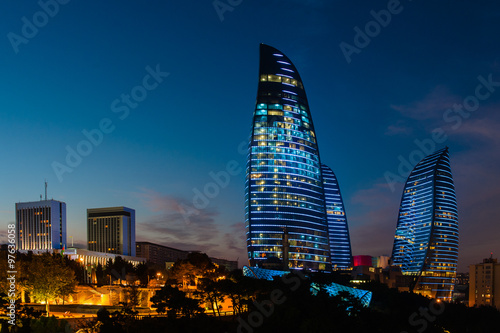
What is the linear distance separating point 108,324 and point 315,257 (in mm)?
121805

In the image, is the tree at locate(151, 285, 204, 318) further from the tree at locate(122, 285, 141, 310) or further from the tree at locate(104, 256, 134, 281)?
the tree at locate(104, 256, 134, 281)

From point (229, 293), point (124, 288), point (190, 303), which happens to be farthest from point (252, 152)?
point (190, 303)

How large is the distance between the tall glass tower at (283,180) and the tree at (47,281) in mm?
85014

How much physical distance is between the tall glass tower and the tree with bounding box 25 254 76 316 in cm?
8501

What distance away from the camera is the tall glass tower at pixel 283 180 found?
542 ft

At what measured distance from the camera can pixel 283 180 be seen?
170 m

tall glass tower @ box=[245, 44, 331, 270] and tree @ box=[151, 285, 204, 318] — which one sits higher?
tall glass tower @ box=[245, 44, 331, 270]

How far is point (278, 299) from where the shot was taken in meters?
71.9

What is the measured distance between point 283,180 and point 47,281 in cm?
9811

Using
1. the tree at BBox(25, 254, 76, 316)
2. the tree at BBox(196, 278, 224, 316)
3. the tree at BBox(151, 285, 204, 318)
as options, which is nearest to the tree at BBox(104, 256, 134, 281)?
the tree at BBox(25, 254, 76, 316)

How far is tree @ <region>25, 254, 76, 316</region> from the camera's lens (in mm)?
79938

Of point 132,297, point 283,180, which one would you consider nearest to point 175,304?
point 132,297

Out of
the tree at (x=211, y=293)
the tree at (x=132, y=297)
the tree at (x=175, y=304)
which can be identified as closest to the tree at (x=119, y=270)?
the tree at (x=132, y=297)

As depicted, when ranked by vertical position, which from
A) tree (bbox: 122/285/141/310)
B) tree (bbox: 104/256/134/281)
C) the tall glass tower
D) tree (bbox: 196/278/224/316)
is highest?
the tall glass tower
